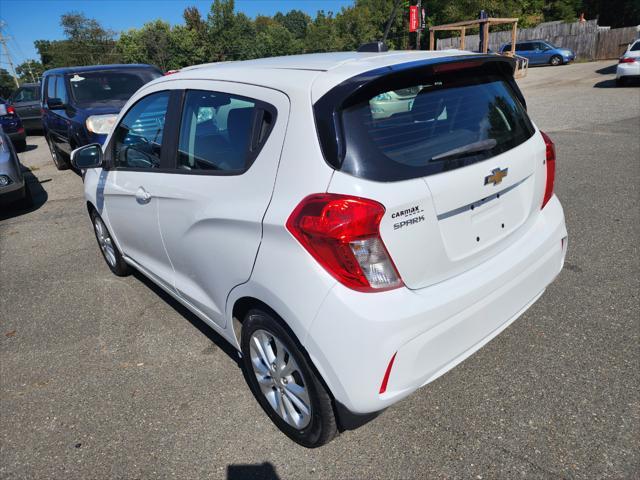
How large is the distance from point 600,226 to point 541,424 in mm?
3090

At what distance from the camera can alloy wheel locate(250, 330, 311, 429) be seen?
223 cm

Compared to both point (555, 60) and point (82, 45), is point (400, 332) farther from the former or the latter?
point (82, 45)

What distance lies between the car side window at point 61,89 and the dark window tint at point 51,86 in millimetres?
245

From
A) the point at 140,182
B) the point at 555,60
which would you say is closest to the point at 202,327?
the point at 140,182

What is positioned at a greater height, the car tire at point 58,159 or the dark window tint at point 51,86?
the dark window tint at point 51,86

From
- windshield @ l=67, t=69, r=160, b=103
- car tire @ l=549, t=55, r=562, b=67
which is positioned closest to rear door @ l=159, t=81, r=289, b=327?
windshield @ l=67, t=69, r=160, b=103

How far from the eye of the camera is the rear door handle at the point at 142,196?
119 inches

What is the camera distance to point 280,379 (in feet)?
7.68

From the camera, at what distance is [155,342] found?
11.1ft

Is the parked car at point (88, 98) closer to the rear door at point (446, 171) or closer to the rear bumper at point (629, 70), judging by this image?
the rear door at point (446, 171)

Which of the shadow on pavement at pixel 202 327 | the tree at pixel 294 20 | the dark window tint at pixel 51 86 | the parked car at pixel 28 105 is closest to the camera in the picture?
the shadow on pavement at pixel 202 327

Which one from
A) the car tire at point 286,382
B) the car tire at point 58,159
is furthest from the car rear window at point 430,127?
the car tire at point 58,159

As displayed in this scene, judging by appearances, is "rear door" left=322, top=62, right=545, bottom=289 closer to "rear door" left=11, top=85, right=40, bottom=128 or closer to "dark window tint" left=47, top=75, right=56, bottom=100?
"dark window tint" left=47, top=75, right=56, bottom=100

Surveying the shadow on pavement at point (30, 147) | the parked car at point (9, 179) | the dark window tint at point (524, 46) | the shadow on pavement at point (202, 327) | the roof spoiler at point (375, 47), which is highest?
the roof spoiler at point (375, 47)
